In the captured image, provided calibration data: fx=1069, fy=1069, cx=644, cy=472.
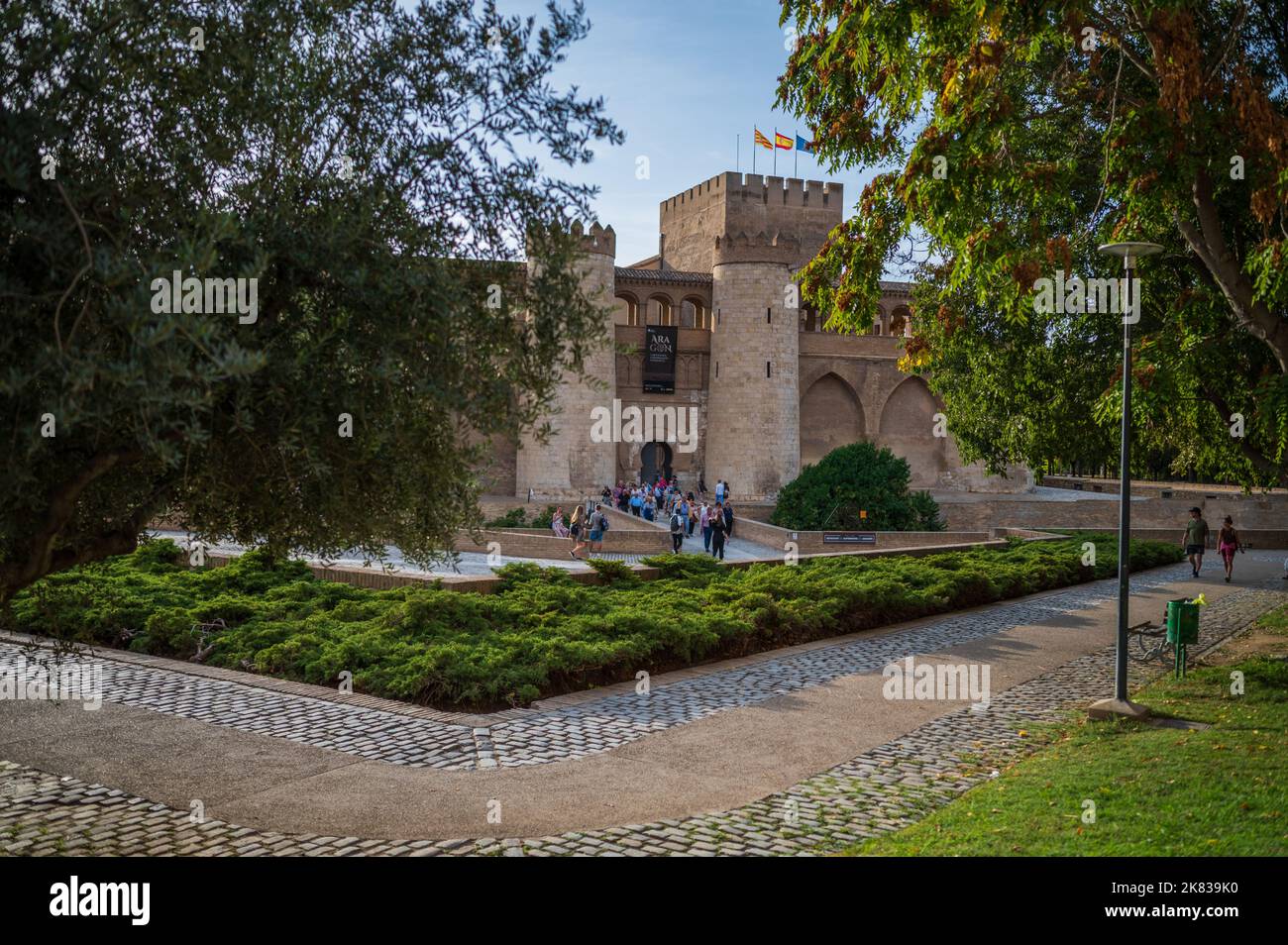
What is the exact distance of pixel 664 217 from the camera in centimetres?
6069

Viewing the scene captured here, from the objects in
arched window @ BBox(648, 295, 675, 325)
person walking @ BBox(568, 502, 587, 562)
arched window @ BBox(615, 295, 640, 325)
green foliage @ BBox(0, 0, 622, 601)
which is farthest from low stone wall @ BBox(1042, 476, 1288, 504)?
green foliage @ BBox(0, 0, 622, 601)

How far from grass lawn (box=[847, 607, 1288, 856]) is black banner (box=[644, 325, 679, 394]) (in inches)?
1348

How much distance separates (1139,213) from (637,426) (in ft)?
111

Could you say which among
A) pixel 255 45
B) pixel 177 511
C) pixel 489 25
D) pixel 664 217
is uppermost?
pixel 664 217

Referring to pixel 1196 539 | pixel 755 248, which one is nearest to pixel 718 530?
pixel 1196 539

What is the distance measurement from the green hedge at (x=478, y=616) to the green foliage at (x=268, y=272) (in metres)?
1.39

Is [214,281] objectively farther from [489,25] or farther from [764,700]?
[764,700]

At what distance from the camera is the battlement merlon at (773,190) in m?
53.3

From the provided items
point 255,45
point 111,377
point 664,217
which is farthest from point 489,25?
point 664,217

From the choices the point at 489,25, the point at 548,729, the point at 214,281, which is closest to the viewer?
the point at 214,281

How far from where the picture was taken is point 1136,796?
6840 mm

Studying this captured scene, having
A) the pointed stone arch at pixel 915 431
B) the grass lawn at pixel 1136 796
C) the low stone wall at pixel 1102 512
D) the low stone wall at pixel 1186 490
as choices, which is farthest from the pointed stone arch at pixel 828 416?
the grass lawn at pixel 1136 796

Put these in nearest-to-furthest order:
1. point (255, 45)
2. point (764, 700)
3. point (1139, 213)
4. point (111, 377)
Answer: point (111, 377)
point (255, 45)
point (764, 700)
point (1139, 213)

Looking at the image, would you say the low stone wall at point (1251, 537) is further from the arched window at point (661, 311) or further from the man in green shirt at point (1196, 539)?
the arched window at point (661, 311)
